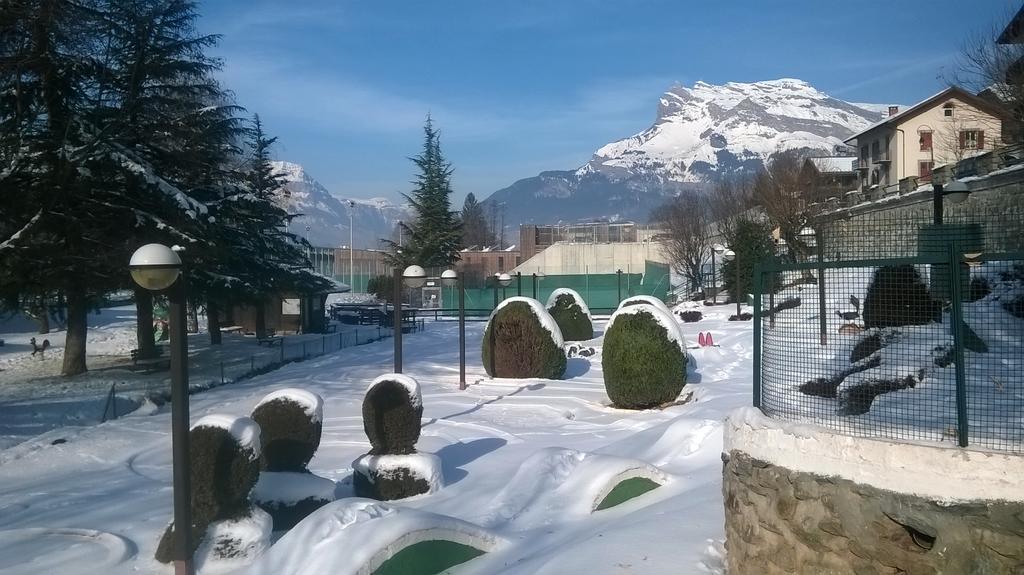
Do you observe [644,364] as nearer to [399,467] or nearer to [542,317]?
[542,317]

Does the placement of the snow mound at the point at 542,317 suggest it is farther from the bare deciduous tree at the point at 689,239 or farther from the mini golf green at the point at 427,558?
the bare deciduous tree at the point at 689,239

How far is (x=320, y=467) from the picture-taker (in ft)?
41.3

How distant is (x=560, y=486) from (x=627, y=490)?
0.91m

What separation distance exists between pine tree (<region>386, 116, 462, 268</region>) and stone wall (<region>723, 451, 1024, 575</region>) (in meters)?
53.2

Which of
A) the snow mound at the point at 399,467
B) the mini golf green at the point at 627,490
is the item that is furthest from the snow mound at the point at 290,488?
the mini golf green at the point at 627,490

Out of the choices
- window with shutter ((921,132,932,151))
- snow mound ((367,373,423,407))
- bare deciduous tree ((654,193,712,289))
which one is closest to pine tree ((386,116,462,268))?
bare deciduous tree ((654,193,712,289))

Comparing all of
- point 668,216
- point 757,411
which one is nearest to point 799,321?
point 757,411

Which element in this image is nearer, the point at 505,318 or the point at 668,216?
the point at 505,318

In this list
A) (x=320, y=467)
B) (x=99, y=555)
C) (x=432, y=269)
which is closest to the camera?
(x=99, y=555)

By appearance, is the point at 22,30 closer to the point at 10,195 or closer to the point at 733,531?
the point at 10,195

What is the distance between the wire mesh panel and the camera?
510 centimetres

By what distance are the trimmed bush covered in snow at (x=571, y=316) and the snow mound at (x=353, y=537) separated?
66.2 ft

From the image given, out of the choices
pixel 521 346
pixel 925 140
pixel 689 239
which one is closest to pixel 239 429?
pixel 521 346

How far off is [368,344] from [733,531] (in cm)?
2783
